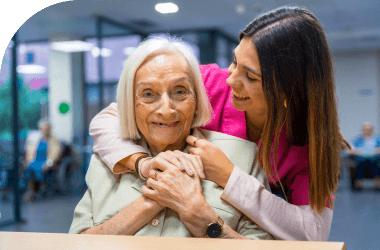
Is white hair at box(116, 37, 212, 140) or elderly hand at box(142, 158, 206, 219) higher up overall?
white hair at box(116, 37, 212, 140)

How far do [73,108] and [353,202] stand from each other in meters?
5.60

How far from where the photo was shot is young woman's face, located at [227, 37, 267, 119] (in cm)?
137

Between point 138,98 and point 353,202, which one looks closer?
point 138,98

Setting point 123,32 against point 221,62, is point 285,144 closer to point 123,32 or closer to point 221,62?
point 123,32

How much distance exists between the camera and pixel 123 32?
8.45m

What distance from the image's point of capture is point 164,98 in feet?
4.85

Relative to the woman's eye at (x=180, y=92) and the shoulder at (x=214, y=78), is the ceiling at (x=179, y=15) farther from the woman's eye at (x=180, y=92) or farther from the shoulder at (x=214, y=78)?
the woman's eye at (x=180, y=92)

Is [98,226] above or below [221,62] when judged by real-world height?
below

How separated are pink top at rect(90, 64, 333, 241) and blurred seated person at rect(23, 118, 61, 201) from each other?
20.1 feet

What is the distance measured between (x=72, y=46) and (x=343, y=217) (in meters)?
6.06

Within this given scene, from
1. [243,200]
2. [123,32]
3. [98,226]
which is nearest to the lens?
[243,200]

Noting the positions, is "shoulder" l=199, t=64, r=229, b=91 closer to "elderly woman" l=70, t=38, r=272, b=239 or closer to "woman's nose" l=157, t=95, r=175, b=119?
"elderly woman" l=70, t=38, r=272, b=239

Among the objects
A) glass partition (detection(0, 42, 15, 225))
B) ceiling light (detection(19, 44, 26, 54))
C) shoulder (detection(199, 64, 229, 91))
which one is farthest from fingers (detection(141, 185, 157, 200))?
ceiling light (detection(19, 44, 26, 54))

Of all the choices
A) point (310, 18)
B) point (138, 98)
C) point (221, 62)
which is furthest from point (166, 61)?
point (221, 62)
